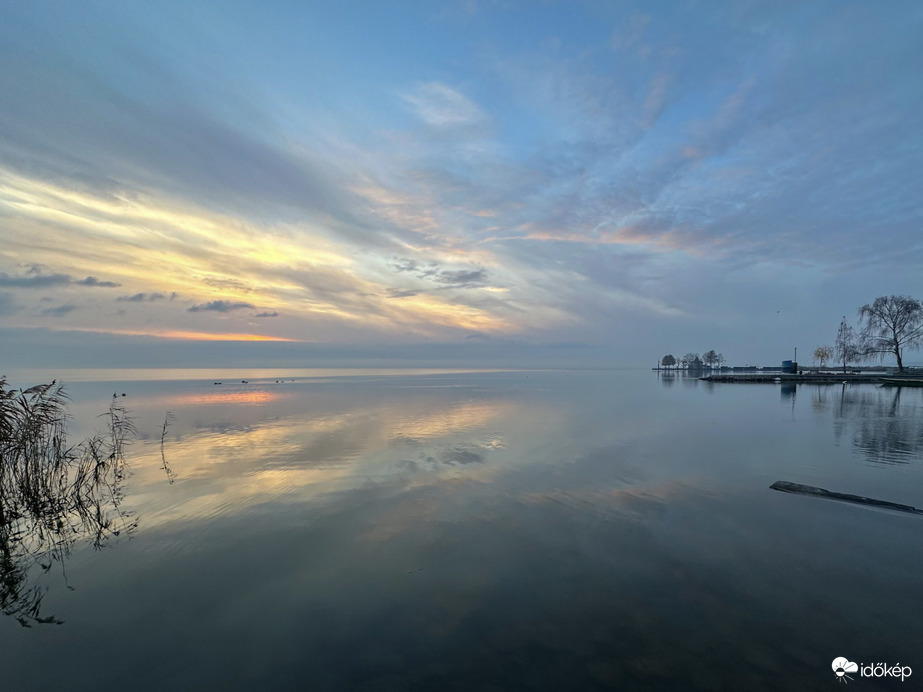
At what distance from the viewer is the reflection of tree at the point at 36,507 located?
8.86 metres

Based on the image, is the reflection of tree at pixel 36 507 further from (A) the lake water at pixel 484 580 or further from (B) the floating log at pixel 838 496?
(B) the floating log at pixel 838 496

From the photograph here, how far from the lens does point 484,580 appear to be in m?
8.05

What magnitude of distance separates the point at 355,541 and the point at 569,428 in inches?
773

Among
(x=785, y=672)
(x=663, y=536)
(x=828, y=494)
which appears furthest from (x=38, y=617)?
(x=828, y=494)

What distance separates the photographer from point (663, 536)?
32.6 feet

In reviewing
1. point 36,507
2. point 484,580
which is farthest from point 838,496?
point 36,507

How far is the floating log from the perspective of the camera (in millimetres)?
11375

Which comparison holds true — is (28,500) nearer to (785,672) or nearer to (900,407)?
(785,672)

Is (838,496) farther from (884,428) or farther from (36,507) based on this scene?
(36,507)

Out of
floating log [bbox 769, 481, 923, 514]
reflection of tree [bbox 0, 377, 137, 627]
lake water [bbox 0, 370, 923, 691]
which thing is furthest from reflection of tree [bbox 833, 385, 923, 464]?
reflection of tree [bbox 0, 377, 137, 627]

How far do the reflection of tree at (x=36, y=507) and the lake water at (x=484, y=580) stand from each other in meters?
0.34

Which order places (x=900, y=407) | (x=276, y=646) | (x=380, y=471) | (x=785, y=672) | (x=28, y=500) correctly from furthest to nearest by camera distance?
(x=900, y=407) → (x=380, y=471) → (x=28, y=500) → (x=276, y=646) → (x=785, y=672)

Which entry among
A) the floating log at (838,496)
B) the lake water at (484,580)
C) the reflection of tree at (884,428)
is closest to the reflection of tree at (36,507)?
the lake water at (484,580)

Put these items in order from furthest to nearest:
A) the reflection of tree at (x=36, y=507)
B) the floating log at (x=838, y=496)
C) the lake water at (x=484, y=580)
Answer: the floating log at (x=838, y=496) → the reflection of tree at (x=36, y=507) → the lake water at (x=484, y=580)
